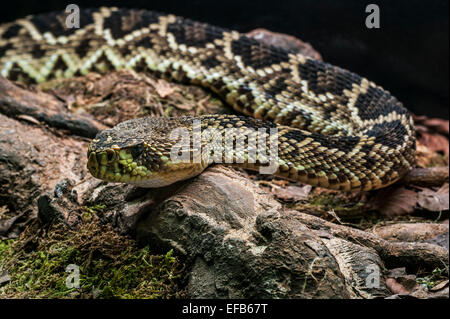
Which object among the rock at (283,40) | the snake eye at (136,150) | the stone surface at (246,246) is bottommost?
the stone surface at (246,246)

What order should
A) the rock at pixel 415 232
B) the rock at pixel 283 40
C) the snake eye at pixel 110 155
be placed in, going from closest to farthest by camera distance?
the snake eye at pixel 110 155
the rock at pixel 415 232
the rock at pixel 283 40

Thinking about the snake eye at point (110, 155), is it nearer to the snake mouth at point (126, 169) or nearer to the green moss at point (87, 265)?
the snake mouth at point (126, 169)

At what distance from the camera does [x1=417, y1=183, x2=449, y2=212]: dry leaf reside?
183 inches

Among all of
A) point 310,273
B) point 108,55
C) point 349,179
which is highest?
point 108,55

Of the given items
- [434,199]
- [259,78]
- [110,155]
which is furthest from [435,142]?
[110,155]

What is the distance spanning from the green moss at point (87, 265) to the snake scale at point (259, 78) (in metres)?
1.30

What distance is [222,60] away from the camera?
5.98 metres

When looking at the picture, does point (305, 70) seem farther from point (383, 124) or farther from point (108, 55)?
point (108, 55)

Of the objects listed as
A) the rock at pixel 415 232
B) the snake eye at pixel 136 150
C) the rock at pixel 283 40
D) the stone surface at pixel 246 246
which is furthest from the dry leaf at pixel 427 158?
the snake eye at pixel 136 150

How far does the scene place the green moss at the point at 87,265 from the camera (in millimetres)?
3066

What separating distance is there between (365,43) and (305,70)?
1025 millimetres

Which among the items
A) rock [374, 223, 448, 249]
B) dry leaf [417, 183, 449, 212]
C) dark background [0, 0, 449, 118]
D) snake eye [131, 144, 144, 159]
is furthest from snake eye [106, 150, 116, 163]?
dark background [0, 0, 449, 118]

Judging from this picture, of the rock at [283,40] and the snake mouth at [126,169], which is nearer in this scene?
the snake mouth at [126,169]
